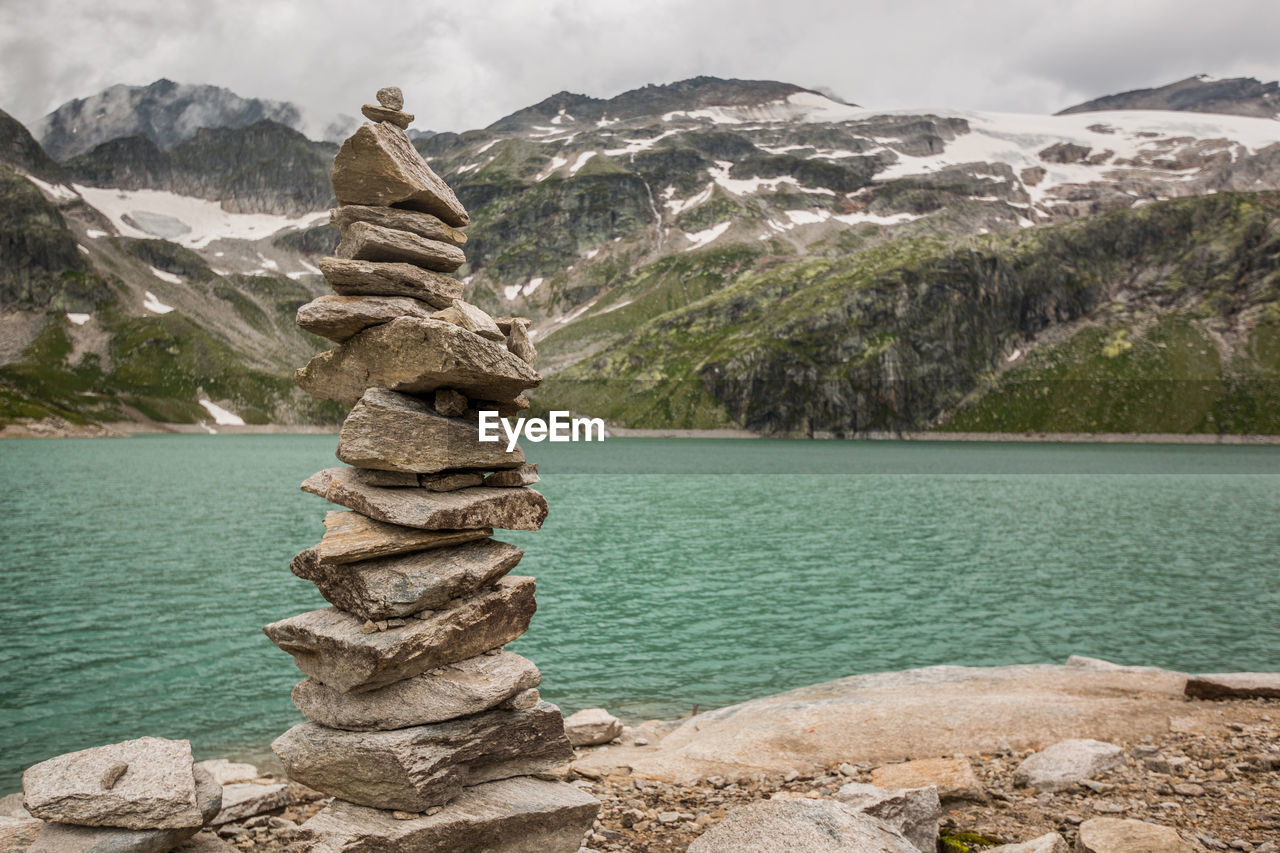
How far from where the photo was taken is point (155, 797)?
11203 mm

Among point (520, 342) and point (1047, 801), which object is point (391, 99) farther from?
point (1047, 801)

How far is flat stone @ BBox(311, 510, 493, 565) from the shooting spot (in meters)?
11.8

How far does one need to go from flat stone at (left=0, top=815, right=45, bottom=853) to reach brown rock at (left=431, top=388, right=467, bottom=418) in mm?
8185

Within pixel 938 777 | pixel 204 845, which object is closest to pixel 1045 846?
pixel 938 777

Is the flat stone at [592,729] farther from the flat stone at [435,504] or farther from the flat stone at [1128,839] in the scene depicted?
the flat stone at [1128,839]

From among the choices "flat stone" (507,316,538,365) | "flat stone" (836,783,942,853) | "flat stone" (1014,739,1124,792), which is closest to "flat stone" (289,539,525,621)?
"flat stone" (507,316,538,365)

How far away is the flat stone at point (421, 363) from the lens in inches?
476

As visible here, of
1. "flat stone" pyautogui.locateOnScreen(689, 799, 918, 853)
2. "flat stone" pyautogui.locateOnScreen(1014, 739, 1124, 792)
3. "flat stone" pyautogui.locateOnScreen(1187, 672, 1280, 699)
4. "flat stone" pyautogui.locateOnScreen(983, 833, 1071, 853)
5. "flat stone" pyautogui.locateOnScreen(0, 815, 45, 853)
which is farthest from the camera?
"flat stone" pyautogui.locateOnScreen(1187, 672, 1280, 699)

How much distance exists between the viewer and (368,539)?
12.0 m

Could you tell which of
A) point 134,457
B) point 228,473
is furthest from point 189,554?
point 134,457

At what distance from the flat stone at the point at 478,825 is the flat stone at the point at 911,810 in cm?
428

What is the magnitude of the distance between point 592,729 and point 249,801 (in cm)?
937

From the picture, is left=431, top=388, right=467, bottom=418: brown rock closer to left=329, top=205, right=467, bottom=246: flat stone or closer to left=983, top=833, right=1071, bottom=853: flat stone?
left=329, top=205, right=467, bottom=246: flat stone

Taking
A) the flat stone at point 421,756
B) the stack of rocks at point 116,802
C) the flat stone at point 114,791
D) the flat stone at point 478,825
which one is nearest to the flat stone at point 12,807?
the stack of rocks at point 116,802
